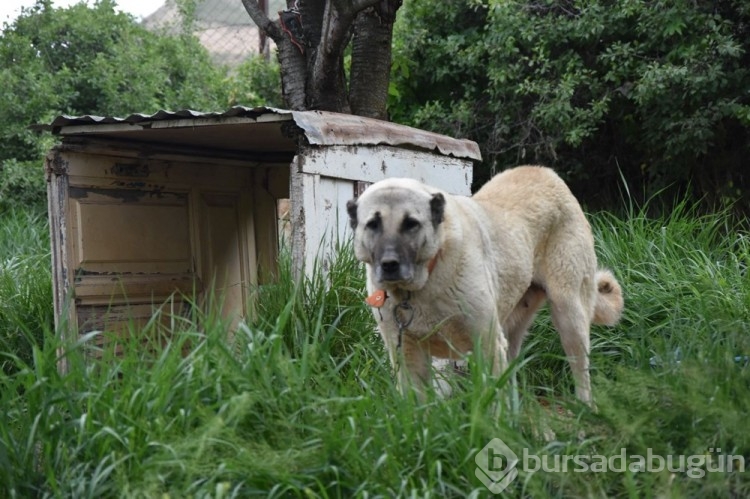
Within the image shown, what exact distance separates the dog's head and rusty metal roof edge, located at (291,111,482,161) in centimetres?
131

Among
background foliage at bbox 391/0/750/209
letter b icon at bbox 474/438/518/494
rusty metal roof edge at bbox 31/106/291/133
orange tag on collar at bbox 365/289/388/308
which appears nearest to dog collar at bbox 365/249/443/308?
orange tag on collar at bbox 365/289/388/308

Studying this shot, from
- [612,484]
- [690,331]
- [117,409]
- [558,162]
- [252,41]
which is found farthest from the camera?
[252,41]

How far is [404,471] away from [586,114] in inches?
254

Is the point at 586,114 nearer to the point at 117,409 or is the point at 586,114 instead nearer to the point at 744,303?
the point at 744,303

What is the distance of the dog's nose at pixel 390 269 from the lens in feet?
Answer: 14.8

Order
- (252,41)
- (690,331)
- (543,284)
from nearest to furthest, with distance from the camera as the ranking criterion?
1. (690,331)
2. (543,284)
3. (252,41)

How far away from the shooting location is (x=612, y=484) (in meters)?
3.49

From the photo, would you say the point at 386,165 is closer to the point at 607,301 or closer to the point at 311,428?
the point at 607,301

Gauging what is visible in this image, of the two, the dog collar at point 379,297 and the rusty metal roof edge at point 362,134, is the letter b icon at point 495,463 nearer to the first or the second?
the dog collar at point 379,297

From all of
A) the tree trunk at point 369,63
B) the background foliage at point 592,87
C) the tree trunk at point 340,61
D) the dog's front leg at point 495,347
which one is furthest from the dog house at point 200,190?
the background foliage at point 592,87

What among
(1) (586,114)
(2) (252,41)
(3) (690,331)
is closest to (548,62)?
(1) (586,114)

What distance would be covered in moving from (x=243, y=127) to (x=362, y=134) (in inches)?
31.0

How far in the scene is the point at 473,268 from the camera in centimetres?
488

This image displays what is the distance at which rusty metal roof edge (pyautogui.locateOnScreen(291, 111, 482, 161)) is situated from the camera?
19.4 ft
